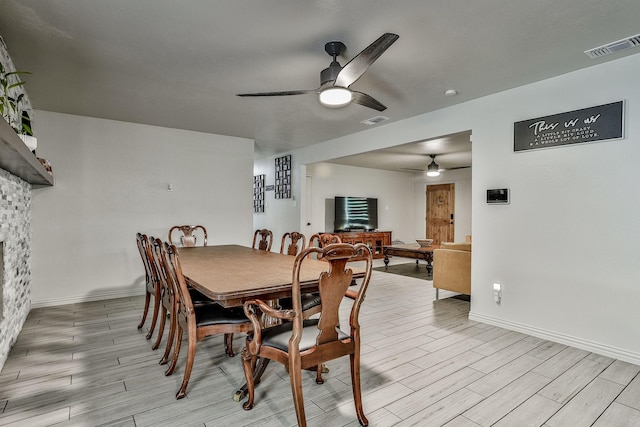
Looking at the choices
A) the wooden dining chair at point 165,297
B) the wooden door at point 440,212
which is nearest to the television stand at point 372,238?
the wooden door at point 440,212

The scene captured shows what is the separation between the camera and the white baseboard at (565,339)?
2730 mm

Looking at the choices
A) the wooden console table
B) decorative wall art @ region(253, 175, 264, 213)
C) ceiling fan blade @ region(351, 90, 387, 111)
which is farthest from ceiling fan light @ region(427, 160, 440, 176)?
ceiling fan blade @ region(351, 90, 387, 111)

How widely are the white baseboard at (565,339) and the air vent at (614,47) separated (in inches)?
95.1

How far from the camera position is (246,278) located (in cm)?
219

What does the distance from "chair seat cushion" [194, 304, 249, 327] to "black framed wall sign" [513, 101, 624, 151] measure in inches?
122

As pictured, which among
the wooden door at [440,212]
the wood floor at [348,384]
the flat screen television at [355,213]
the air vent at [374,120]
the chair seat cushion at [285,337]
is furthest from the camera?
the wooden door at [440,212]

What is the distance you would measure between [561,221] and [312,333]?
2659mm

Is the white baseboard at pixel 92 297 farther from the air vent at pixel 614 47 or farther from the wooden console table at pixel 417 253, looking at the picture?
the air vent at pixel 614 47

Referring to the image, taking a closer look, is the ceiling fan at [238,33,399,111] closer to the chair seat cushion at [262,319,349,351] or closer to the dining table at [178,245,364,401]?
the dining table at [178,245,364,401]

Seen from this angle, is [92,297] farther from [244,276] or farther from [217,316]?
[244,276]

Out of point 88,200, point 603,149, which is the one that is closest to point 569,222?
point 603,149

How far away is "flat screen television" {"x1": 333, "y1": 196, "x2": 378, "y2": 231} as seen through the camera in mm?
8484

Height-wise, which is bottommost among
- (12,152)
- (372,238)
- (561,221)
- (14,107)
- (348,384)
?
(348,384)

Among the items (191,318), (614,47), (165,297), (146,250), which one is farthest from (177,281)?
(614,47)
